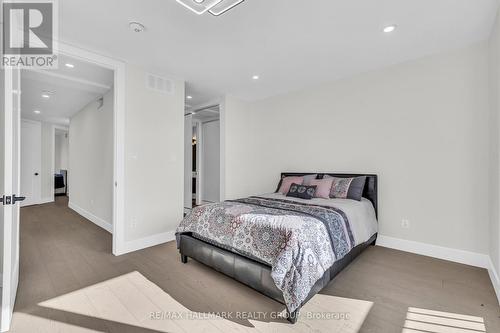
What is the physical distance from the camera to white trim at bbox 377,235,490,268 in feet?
8.64

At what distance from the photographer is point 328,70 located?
3465mm

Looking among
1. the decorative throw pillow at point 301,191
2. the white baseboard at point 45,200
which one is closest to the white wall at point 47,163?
the white baseboard at point 45,200

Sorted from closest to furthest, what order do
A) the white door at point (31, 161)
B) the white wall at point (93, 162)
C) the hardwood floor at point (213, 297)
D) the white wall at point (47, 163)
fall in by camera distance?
the hardwood floor at point (213, 297) → the white wall at point (93, 162) → the white door at point (31, 161) → the white wall at point (47, 163)

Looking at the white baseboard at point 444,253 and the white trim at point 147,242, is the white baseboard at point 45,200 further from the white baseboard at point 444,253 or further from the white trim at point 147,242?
the white baseboard at point 444,253

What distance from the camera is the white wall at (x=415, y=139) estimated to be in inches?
106

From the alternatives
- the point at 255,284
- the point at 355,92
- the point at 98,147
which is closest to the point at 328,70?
the point at 355,92

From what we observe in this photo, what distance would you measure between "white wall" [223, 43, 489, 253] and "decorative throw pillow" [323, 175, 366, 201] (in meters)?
0.35

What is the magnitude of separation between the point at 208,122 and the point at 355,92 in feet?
13.5

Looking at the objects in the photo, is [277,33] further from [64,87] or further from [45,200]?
[45,200]

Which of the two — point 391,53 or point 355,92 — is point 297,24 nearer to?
point 391,53

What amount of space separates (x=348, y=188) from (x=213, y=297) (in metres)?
2.32

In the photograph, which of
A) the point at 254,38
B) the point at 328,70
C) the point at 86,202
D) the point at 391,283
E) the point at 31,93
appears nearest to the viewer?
the point at 391,283

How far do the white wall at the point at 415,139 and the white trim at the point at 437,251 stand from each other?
0.06 meters

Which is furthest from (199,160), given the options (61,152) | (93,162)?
(61,152)
